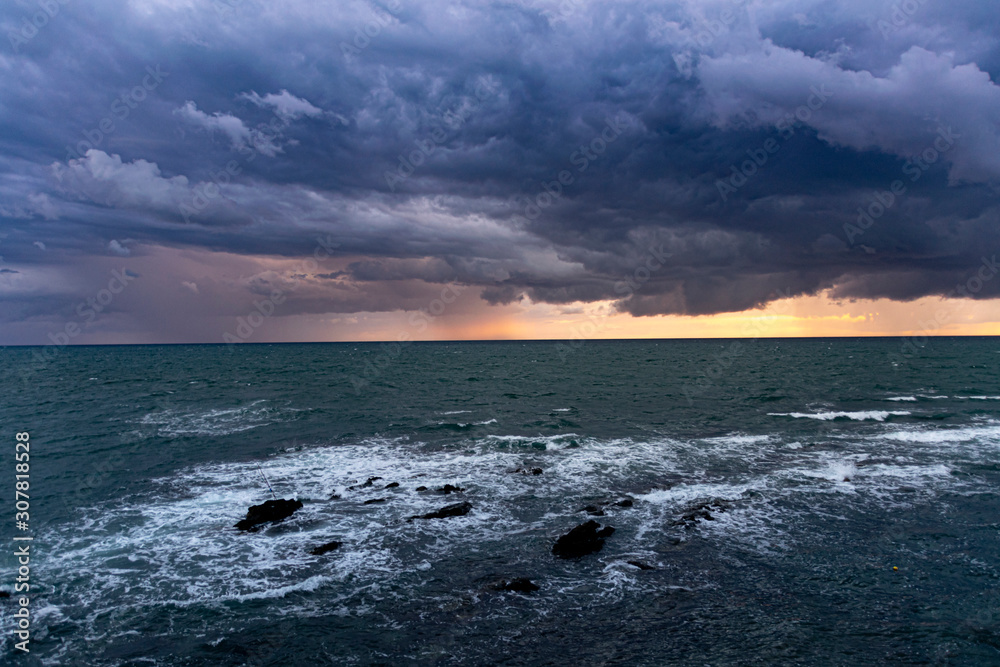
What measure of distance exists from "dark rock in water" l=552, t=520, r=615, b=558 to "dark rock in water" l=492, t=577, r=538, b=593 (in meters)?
2.05

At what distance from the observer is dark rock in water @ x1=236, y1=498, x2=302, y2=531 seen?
18422 millimetres

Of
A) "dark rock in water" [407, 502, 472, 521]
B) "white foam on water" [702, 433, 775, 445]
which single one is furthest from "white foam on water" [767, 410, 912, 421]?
"dark rock in water" [407, 502, 472, 521]

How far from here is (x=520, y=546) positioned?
16312mm

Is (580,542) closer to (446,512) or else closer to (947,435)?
(446,512)

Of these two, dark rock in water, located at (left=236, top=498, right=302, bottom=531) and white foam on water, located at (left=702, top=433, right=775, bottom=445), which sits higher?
white foam on water, located at (left=702, top=433, right=775, bottom=445)

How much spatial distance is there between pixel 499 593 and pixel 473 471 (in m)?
12.0

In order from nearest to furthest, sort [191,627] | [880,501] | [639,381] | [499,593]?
1. [191,627]
2. [499,593]
3. [880,501]
4. [639,381]

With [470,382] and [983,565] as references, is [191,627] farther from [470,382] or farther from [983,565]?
[470,382]

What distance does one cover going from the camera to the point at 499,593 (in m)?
13.4

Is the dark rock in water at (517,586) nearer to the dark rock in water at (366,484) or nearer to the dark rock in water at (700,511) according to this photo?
the dark rock in water at (700,511)

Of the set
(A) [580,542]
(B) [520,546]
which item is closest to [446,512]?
(B) [520,546]

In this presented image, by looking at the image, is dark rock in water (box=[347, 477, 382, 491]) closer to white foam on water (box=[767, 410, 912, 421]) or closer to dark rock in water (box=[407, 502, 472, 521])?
dark rock in water (box=[407, 502, 472, 521])

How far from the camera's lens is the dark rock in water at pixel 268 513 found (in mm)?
18422

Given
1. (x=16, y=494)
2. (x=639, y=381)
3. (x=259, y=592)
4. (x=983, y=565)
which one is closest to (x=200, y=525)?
(x=259, y=592)
